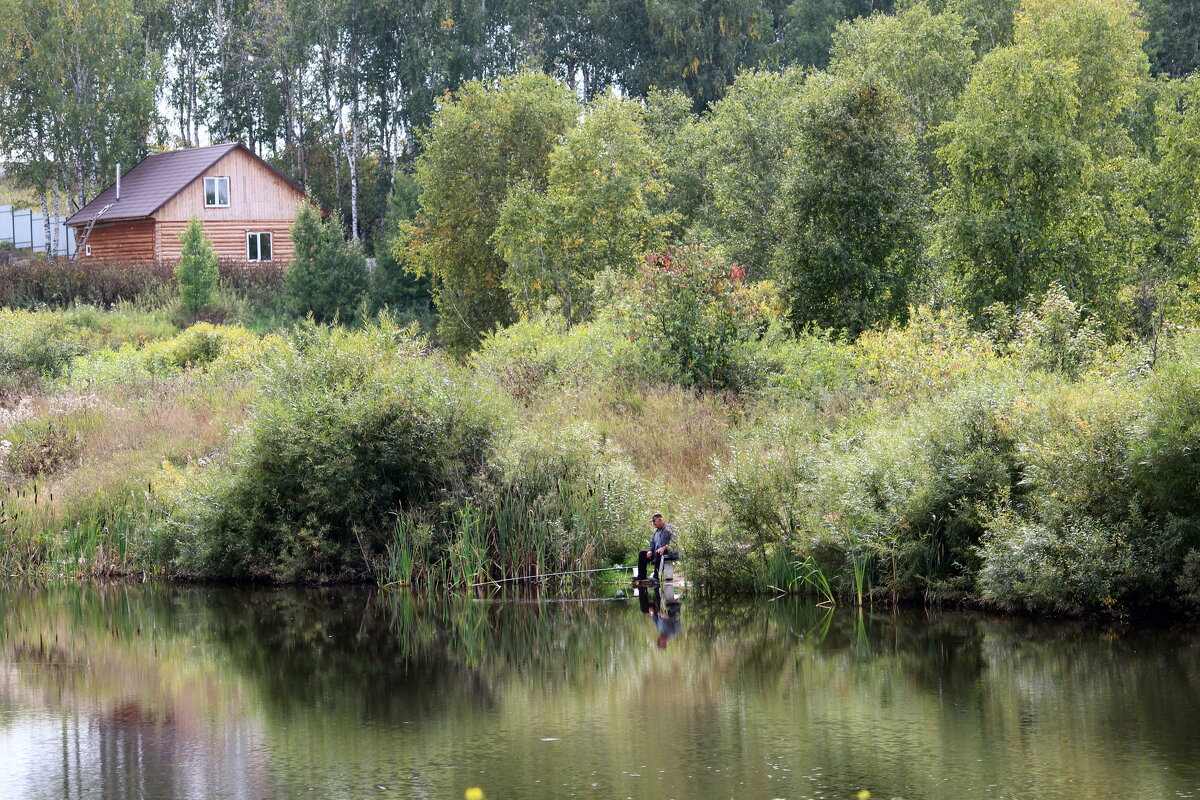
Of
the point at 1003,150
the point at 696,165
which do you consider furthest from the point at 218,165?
the point at 1003,150

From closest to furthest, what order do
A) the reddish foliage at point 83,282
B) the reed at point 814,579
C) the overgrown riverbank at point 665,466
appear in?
the overgrown riverbank at point 665,466
the reed at point 814,579
the reddish foliage at point 83,282

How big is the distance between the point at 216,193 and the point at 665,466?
4652 cm

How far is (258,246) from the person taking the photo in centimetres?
6844

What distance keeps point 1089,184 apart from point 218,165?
4193 cm

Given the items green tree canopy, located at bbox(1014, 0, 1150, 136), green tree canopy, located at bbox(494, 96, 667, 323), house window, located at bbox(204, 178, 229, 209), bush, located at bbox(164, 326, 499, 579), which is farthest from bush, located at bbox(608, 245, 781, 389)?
house window, located at bbox(204, 178, 229, 209)

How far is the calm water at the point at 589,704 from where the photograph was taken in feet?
36.1

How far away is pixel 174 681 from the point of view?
1602cm

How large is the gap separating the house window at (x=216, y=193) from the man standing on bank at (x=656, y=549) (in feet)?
163

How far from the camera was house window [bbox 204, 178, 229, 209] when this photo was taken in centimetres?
6600

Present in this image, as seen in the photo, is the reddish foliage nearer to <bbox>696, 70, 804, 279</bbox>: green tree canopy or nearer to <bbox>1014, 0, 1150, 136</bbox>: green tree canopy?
<bbox>696, 70, 804, 279</bbox>: green tree canopy

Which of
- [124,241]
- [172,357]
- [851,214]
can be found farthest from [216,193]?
[851,214]

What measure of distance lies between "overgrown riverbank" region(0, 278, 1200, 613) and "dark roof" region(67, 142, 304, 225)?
33.9 m

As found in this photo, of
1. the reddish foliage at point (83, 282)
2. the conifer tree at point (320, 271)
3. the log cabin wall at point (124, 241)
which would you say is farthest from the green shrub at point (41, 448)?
the log cabin wall at point (124, 241)

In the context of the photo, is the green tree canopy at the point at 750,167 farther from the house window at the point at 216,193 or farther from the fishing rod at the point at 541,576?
the house window at the point at 216,193
